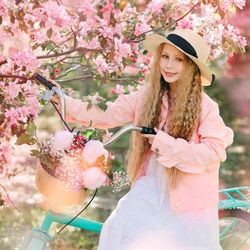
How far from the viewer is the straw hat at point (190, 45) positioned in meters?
2.58

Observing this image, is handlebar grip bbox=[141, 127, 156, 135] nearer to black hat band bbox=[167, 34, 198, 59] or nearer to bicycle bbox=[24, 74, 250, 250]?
bicycle bbox=[24, 74, 250, 250]

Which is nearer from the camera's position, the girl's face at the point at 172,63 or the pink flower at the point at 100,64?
the girl's face at the point at 172,63

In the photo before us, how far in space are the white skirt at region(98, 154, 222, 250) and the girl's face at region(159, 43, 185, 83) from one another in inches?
20.0

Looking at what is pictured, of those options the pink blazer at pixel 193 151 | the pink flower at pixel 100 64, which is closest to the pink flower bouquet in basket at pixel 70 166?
the pink blazer at pixel 193 151

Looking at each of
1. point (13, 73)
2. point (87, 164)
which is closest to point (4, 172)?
point (13, 73)

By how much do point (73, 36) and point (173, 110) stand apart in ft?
3.22

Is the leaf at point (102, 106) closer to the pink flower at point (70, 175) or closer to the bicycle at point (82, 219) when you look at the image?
the bicycle at point (82, 219)

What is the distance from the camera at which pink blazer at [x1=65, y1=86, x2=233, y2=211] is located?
2480 mm

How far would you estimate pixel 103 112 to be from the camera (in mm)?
2797

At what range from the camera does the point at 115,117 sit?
284cm

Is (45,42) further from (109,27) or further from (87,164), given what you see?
(87,164)

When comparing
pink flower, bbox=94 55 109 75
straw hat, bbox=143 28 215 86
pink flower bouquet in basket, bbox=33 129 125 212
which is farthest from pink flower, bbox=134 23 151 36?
pink flower bouquet in basket, bbox=33 129 125 212

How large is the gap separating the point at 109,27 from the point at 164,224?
132cm

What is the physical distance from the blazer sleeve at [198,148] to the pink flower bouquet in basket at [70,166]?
0.42 meters
